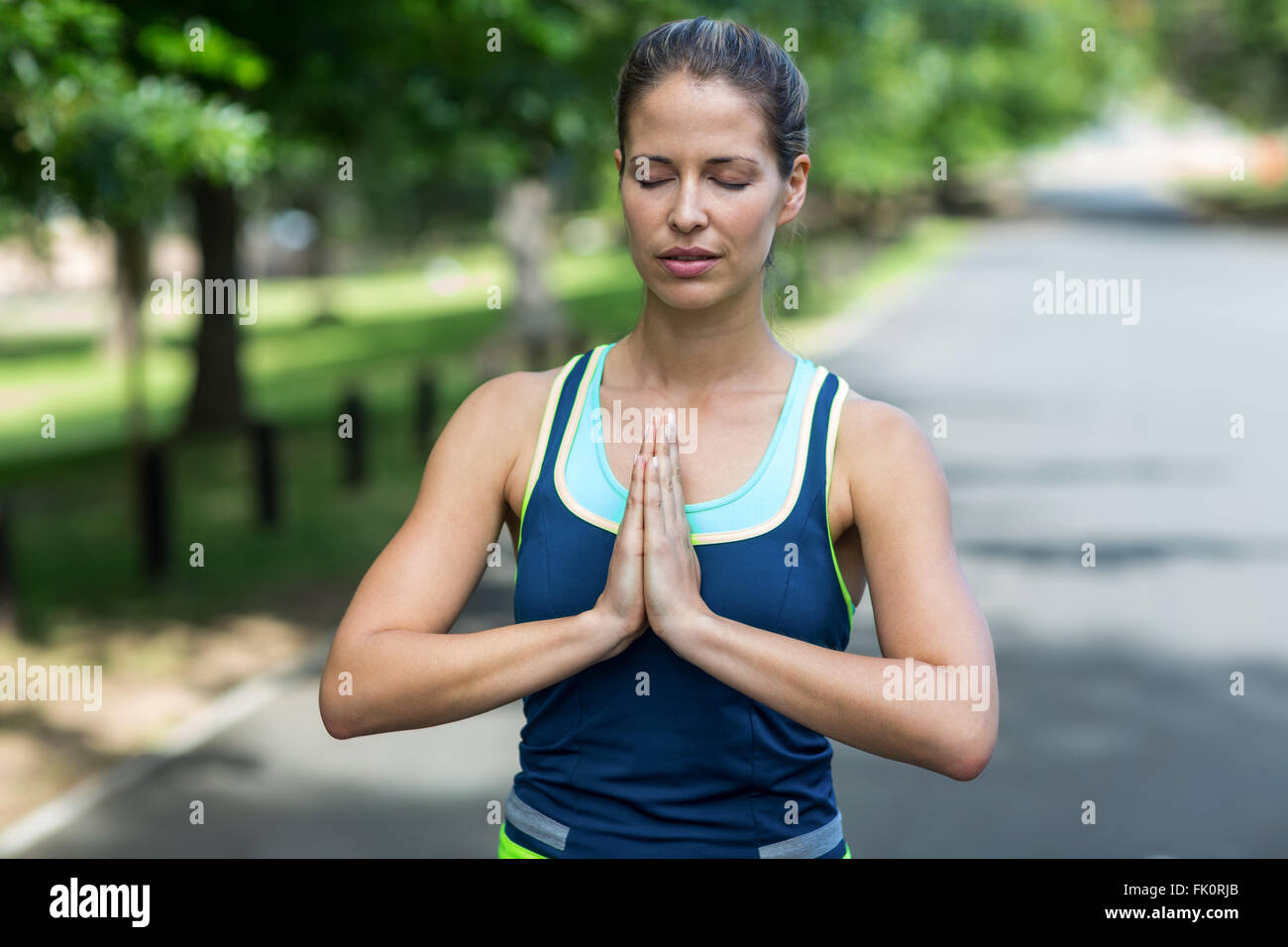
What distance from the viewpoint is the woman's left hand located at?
2.11 meters

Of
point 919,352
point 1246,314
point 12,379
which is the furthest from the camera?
point 12,379

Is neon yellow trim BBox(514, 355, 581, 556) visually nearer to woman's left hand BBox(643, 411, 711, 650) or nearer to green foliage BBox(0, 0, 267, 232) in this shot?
woman's left hand BBox(643, 411, 711, 650)

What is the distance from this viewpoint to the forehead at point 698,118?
219 cm

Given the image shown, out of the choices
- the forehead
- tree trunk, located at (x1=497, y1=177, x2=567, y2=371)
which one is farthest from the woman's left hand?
tree trunk, located at (x1=497, y1=177, x2=567, y2=371)

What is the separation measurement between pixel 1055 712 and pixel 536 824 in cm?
563

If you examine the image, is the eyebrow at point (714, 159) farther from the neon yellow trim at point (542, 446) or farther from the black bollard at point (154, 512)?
the black bollard at point (154, 512)

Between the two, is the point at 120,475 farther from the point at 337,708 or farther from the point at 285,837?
the point at 337,708

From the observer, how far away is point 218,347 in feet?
59.0

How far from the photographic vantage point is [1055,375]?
20641 mm

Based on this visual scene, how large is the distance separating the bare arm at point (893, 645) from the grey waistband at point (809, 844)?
0.18 metres

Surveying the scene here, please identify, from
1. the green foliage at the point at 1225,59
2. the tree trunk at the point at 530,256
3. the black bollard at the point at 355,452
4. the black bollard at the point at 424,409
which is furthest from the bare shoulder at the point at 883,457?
the green foliage at the point at 1225,59

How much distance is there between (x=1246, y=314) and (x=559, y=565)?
2828 centimetres

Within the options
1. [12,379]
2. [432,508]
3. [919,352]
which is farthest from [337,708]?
[12,379]

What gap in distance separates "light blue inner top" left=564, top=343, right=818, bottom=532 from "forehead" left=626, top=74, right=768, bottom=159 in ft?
1.17
